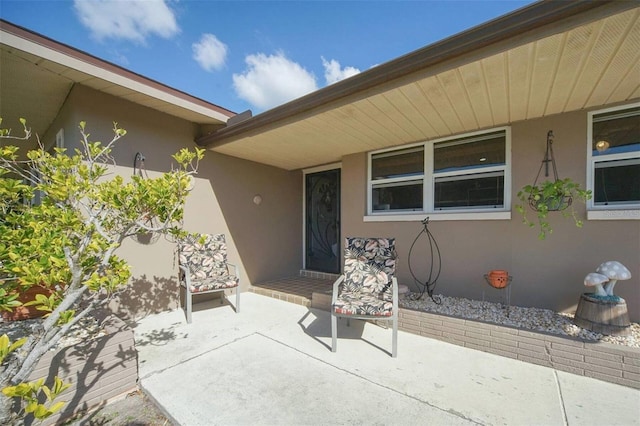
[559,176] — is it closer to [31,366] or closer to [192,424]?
[192,424]

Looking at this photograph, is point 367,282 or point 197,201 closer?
point 367,282

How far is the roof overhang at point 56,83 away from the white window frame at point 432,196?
10.1 feet

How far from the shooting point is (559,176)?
134 inches

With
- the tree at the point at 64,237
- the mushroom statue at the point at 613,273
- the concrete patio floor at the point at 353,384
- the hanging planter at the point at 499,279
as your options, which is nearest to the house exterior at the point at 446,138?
the mushroom statue at the point at 613,273

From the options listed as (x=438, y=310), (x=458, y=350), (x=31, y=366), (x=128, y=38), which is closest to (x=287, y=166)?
(x=128, y=38)

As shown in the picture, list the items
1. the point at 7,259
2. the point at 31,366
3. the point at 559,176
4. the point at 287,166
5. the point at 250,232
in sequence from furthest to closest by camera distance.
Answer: the point at 287,166 → the point at 250,232 → the point at 559,176 → the point at 7,259 → the point at 31,366

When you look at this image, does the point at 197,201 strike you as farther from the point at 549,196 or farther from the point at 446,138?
the point at 549,196

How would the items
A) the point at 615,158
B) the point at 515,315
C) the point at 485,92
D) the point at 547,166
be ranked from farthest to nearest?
the point at 547,166 → the point at 515,315 → the point at 615,158 → the point at 485,92

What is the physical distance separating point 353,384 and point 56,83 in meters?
4.96

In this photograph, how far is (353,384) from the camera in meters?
2.37

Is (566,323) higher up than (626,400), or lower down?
higher up

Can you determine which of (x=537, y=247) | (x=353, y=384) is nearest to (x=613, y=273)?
(x=537, y=247)

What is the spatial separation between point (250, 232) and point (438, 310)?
12.6 feet

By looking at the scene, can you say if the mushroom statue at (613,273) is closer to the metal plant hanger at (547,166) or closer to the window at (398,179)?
the metal plant hanger at (547,166)
